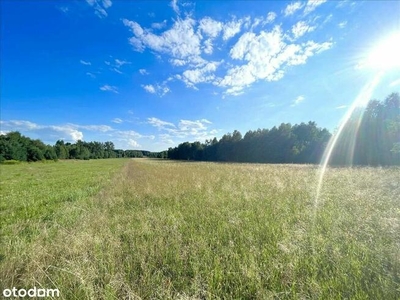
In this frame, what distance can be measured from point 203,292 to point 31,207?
7.93 meters

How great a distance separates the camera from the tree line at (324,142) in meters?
33.3

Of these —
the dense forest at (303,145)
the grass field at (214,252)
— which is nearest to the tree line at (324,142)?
the dense forest at (303,145)

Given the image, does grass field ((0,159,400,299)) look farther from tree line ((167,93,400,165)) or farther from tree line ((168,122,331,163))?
tree line ((168,122,331,163))

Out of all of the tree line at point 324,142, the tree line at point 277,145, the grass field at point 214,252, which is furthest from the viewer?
the tree line at point 277,145

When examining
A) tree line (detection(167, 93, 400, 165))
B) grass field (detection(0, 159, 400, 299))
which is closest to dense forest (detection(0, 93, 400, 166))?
tree line (detection(167, 93, 400, 165))

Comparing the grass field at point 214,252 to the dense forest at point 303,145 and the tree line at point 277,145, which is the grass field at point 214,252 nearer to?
the dense forest at point 303,145

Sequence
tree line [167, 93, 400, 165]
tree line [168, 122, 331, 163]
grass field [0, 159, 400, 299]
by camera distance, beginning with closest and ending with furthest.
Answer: grass field [0, 159, 400, 299]
tree line [167, 93, 400, 165]
tree line [168, 122, 331, 163]

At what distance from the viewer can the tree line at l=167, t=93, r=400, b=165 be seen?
33.3 metres

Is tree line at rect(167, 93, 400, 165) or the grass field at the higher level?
tree line at rect(167, 93, 400, 165)

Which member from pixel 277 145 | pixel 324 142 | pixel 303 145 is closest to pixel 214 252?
pixel 324 142

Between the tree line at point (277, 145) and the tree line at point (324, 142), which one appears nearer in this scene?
the tree line at point (324, 142)

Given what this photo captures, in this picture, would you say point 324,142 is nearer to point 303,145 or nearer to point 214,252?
point 303,145

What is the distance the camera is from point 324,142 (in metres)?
49.7

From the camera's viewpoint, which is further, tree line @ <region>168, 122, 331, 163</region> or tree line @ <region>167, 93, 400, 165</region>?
tree line @ <region>168, 122, 331, 163</region>
